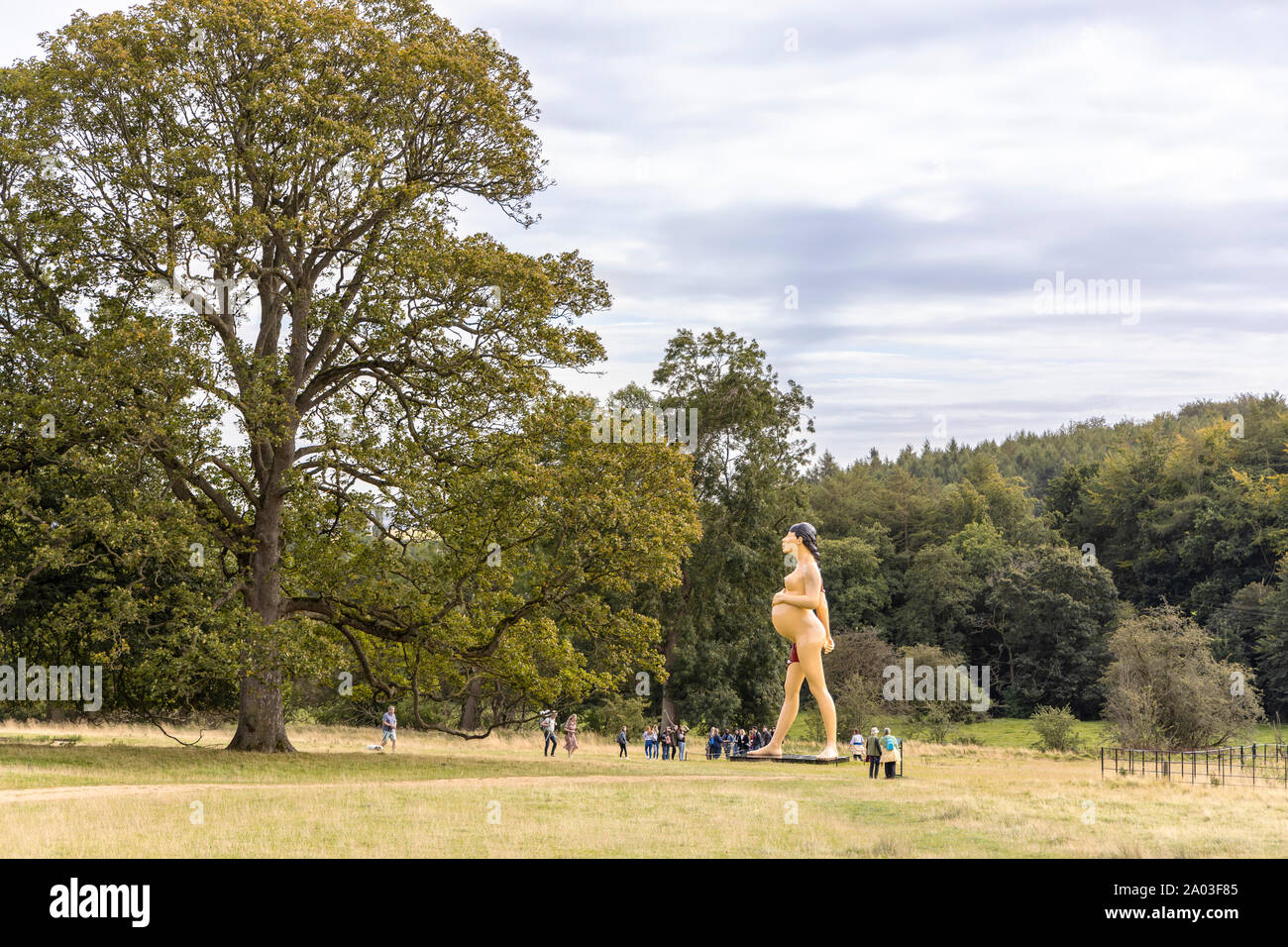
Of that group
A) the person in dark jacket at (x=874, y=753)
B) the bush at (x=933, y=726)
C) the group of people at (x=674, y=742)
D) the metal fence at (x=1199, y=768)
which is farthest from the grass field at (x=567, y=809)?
the bush at (x=933, y=726)

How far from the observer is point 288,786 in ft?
73.4

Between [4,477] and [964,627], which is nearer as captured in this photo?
[4,477]

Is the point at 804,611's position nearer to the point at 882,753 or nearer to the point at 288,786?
the point at 882,753

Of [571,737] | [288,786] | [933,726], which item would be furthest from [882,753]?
A: [933,726]

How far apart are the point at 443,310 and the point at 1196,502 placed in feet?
225

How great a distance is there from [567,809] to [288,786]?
6.05 metres

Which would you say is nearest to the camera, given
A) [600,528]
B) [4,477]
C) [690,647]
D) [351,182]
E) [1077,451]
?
[4,477]

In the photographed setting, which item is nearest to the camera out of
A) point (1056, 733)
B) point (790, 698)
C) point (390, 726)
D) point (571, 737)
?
point (790, 698)

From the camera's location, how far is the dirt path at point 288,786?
761 inches

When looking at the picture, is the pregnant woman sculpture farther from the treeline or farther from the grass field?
the treeline

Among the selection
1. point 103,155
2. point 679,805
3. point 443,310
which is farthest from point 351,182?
point 679,805

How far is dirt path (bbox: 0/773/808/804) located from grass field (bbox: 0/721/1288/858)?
6 cm

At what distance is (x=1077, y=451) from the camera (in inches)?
5226

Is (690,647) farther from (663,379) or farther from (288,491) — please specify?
(288,491)
